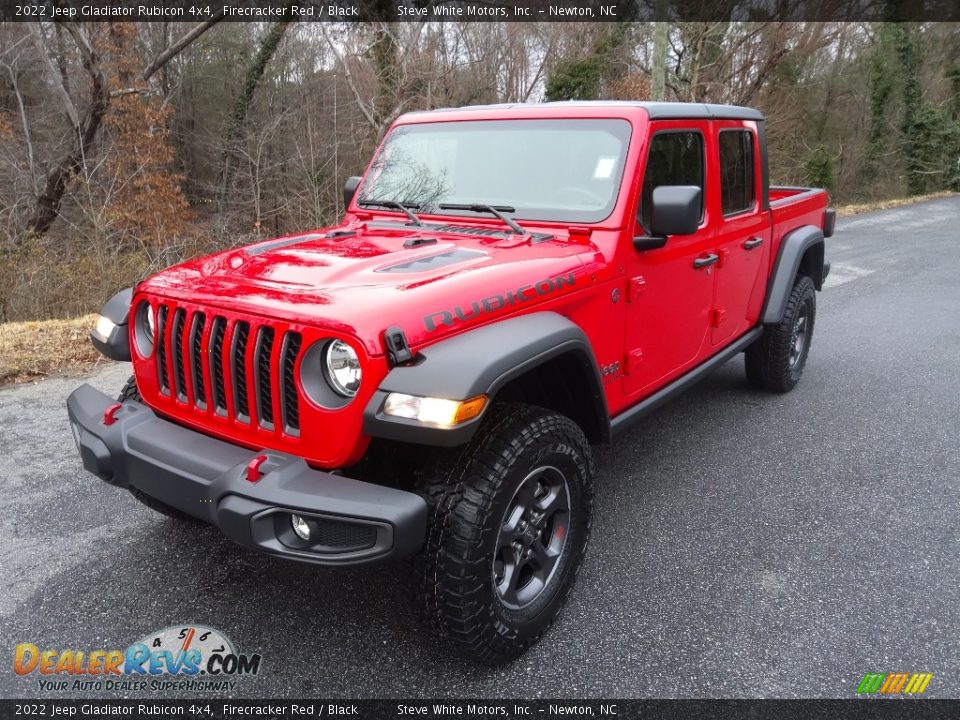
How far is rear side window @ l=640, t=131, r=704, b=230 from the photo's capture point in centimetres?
319

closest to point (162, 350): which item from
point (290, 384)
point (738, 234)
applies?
point (290, 384)

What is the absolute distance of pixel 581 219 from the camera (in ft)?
10.2

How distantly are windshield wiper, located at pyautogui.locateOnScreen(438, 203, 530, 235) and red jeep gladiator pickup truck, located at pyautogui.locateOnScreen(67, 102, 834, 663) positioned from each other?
0.06 ft

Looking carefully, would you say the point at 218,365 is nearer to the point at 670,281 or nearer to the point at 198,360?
the point at 198,360

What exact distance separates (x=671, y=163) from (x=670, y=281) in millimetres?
556

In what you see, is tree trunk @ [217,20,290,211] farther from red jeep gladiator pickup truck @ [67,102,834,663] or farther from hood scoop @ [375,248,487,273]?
hood scoop @ [375,248,487,273]

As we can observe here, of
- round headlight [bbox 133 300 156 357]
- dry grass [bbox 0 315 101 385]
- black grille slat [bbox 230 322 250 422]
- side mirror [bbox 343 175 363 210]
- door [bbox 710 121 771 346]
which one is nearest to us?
black grille slat [bbox 230 322 250 422]

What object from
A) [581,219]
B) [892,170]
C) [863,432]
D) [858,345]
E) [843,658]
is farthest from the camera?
[892,170]

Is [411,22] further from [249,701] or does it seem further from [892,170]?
[892,170]

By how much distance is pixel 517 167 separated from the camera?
3340 mm

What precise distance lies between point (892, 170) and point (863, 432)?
77.0 feet

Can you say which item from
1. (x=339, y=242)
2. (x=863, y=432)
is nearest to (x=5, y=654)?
(x=339, y=242)

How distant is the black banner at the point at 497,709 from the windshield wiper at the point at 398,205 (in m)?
2.09

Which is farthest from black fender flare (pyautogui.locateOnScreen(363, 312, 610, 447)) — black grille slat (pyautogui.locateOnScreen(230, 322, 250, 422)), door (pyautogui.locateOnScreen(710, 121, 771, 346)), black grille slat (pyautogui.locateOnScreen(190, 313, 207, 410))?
door (pyautogui.locateOnScreen(710, 121, 771, 346))
